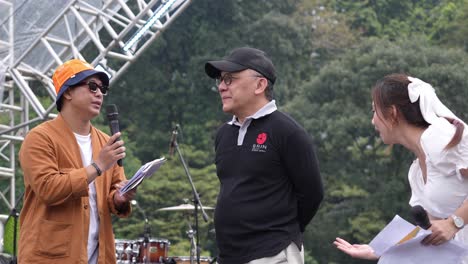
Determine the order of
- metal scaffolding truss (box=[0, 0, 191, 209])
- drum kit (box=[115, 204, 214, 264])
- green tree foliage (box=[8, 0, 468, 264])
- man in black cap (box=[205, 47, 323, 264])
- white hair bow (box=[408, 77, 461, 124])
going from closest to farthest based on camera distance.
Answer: white hair bow (box=[408, 77, 461, 124]), man in black cap (box=[205, 47, 323, 264]), metal scaffolding truss (box=[0, 0, 191, 209]), drum kit (box=[115, 204, 214, 264]), green tree foliage (box=[8, 0, 468, 264])

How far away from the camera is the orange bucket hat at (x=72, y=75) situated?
5461 millimetres

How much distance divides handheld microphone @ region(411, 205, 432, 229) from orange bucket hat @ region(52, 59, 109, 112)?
80.6 inches

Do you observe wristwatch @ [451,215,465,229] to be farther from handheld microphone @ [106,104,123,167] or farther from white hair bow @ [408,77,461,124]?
handheld microphone @ [106,104,123,167]

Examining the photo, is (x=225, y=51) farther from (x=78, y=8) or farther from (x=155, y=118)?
(x=78, y=8)

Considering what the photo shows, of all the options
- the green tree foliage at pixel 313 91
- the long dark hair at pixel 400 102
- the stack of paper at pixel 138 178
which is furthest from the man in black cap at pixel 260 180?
the green tree foliage at pixel 313 91

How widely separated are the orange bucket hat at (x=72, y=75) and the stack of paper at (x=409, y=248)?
1893 mm

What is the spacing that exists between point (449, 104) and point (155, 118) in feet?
36.6

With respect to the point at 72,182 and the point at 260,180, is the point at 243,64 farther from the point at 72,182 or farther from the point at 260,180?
the point at 72,182

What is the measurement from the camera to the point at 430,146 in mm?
4340

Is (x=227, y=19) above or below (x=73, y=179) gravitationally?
above

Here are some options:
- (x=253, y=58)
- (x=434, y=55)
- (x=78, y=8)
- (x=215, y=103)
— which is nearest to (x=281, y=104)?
(x=215, y=103)

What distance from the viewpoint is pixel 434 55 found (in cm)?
3156

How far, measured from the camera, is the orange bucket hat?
5461mm

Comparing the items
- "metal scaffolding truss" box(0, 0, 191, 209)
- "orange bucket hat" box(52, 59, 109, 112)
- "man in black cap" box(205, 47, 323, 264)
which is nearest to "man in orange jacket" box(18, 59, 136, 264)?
"orange bucket hat" box(52, 59, 109, 112)
